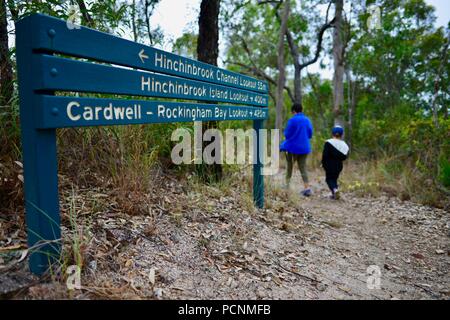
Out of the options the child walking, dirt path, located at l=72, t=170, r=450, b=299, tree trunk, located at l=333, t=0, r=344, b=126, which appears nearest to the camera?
dirt path, located at l=72, t=170, r=450, b=299

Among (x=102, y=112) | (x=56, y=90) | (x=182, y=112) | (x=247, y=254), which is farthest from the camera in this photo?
(x=247, y=254)

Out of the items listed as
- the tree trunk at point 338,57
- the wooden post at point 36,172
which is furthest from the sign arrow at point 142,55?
the tree trunk at point 338,57

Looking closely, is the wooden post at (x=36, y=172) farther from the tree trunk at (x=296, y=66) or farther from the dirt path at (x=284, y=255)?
the tree trunk at (x=296, y=66)

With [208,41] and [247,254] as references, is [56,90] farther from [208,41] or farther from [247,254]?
[208,41]

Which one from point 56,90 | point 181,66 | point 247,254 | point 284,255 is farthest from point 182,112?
point 284,255

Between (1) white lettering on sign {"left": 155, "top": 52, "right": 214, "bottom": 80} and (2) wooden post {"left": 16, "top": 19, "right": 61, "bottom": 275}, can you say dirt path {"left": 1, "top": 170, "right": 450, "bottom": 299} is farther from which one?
(1) white lettering on sign {"left": 155, "top": 52, "right": 214, "bottom": 80}

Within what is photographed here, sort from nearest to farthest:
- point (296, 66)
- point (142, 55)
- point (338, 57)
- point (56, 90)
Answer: point (56, 90) < point (142, 55) < point (338, 57) < point (296, 66)

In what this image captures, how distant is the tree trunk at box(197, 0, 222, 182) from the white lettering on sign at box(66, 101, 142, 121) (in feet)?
7.72

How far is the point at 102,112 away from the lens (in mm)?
1926

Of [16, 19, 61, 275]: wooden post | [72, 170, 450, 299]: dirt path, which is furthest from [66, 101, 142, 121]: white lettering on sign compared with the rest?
[72, 170, 450, 299]: dirt path

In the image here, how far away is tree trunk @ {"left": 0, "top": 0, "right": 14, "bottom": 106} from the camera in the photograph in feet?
9.55

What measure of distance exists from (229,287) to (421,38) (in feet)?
44.6

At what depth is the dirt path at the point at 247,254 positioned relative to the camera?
2209mm

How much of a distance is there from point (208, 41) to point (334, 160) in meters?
3.45
